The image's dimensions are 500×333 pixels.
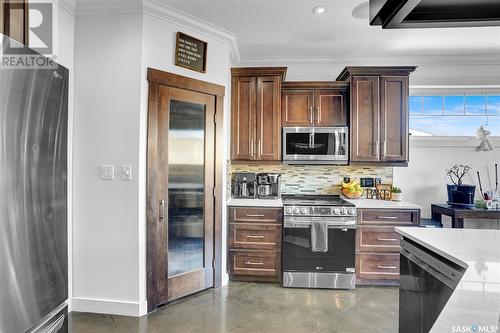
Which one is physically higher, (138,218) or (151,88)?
(151,88)

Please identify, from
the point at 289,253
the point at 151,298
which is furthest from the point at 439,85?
the point at 151,298

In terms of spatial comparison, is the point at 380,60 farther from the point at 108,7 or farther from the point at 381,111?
the point at 108,7

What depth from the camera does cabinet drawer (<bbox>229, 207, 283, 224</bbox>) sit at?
3.20m

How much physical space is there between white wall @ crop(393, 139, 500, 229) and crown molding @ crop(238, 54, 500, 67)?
1025 millimetres

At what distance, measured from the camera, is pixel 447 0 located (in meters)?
1.08

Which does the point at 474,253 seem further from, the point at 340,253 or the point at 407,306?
the point at 340,253

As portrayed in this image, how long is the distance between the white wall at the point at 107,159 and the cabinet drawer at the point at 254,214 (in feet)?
3.50

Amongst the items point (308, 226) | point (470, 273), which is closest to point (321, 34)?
point (308, 226)

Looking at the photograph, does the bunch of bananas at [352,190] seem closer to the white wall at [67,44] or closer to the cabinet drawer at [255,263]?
the cabinet drawer at [255,263]

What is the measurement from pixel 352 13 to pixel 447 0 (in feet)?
6.05

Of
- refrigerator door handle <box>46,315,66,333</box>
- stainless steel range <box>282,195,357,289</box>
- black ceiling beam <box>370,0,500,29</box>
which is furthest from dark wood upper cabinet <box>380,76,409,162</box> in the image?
refrigerator door handle <box>46,315,66,333</box>

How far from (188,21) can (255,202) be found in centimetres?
199

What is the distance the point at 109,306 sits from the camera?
2510 millimetres

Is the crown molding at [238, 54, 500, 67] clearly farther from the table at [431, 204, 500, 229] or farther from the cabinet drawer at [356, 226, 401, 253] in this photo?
the cabinet drawer at [356, 226, 401, 253]
